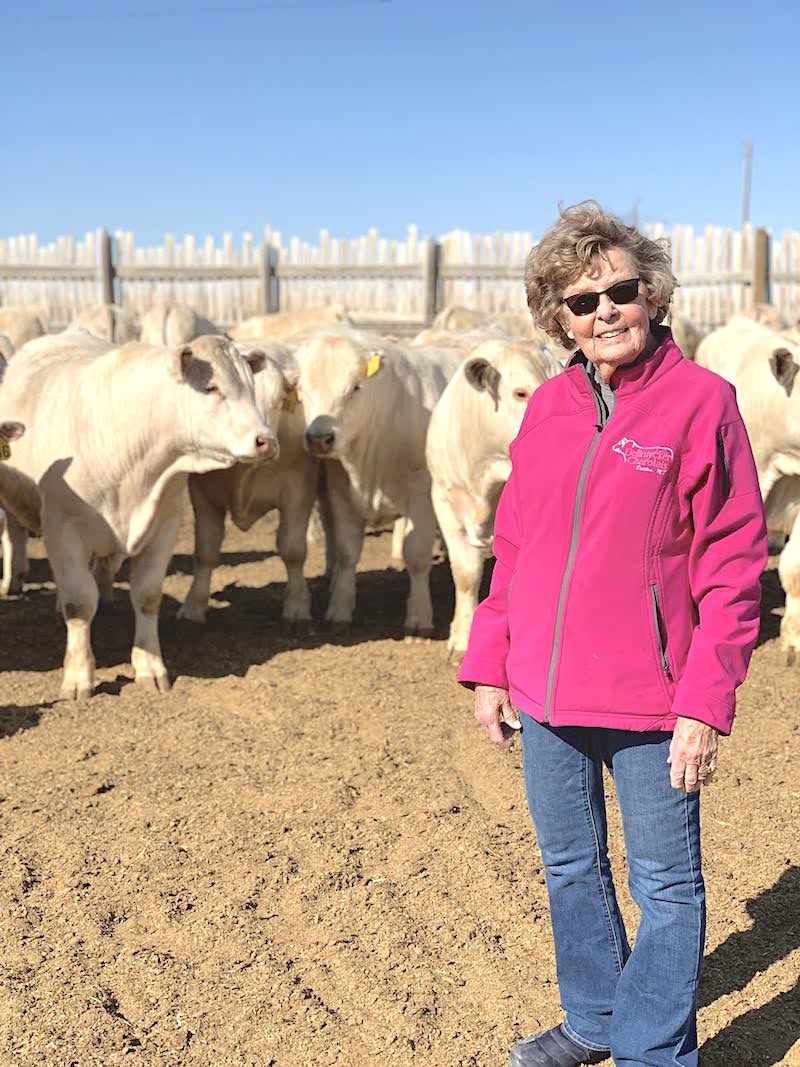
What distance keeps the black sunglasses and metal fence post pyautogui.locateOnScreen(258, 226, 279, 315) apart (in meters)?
13.1

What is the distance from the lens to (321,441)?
6.89 metres

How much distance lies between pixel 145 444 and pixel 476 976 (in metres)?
3.55

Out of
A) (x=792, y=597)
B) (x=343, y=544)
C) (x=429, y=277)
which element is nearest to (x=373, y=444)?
(x=343, y=544)

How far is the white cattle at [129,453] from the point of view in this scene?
588 cm

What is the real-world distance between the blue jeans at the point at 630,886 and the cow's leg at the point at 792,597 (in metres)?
3.97

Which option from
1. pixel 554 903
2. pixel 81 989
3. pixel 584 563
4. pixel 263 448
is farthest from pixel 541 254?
pixel 263 448

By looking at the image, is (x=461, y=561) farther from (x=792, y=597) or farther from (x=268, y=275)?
(x=268, y=275)

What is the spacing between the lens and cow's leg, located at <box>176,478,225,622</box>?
751cm

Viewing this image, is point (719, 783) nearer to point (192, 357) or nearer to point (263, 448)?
point (263, 448)

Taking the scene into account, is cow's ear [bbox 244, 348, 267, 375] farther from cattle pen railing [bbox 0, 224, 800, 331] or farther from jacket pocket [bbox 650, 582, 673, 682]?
cattle pen railing [bbox 0, 224, 800, 331]

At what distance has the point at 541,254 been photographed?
99.4 inches

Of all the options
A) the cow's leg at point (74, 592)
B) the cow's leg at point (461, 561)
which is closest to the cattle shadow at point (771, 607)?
the cow's leg at point (461, 561)

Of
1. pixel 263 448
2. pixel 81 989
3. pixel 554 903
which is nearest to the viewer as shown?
pixel 554 903

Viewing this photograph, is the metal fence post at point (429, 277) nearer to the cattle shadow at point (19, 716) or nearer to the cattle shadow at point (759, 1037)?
the cattle shadow at point (19, 716)
